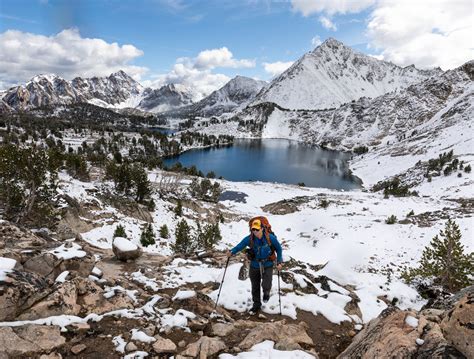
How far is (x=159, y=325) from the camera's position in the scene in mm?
8281

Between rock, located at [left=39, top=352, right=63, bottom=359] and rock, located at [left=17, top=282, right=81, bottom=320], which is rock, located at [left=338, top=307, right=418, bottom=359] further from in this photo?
rock, located at [left=17, top=282, right=81, bottom=320]

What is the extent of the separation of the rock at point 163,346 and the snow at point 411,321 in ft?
18.0

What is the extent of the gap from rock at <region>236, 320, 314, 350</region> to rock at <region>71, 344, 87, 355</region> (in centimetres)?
373

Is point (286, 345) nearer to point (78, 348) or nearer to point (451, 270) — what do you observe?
point (78, 348)

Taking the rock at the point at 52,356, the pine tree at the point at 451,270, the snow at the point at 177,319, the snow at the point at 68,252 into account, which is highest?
the snow at the point at 68,252

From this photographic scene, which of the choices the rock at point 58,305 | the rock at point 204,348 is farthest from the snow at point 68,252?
the rock at point 204,348

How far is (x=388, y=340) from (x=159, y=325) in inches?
228

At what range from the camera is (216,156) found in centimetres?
18788

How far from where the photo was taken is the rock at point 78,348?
6814mm

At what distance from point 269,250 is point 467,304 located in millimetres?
5211

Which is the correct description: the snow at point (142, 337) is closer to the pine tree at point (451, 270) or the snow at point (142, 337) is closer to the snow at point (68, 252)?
the snow at point (68, 252)

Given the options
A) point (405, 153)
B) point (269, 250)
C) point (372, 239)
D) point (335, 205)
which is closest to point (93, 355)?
point (269, 250)

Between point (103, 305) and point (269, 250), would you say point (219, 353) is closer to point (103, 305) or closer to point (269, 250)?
point (269, 250)

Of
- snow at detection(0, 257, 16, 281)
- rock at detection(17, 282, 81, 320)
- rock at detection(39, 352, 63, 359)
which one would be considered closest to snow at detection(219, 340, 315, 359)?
rock at detection(39, 352, 63, 359)
